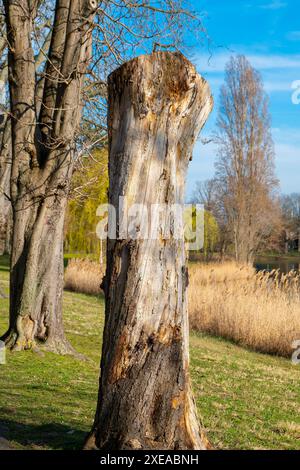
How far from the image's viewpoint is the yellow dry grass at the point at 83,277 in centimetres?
2256

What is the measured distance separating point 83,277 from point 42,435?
18.7 meters

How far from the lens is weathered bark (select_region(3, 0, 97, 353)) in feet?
27.5

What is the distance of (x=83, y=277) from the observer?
75.9 feet

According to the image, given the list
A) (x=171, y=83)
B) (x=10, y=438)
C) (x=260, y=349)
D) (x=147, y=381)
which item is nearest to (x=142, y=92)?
(x=171, y=83)

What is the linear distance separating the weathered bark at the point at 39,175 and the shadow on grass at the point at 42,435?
3.59m

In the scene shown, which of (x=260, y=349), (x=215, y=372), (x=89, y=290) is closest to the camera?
(x=215, y=372)

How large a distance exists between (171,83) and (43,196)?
4707 mm

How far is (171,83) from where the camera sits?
3.99 meters

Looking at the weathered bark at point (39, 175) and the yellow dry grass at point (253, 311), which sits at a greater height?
the weathered bark at point (39, 175)

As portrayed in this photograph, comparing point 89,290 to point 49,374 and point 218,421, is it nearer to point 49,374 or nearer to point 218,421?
point 49,374

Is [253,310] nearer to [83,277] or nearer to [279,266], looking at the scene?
[83,277]

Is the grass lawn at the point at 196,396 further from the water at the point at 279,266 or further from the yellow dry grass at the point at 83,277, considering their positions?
the water at the point at 279,266

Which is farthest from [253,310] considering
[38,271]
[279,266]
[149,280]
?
[279,266]

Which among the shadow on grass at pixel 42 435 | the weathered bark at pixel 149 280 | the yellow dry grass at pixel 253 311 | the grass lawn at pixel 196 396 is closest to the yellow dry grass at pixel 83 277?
the yellow dry grass at pixel 253 311
